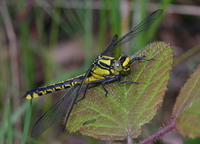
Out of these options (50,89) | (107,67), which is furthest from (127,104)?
(50,89)

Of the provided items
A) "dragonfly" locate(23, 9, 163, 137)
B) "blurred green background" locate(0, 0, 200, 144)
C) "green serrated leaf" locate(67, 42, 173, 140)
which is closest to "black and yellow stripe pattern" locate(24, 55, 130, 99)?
"dragonfly" locate(23, 9, 163, 137)

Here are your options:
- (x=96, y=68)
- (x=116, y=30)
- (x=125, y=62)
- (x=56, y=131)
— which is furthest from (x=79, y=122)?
(x=56, y=131)

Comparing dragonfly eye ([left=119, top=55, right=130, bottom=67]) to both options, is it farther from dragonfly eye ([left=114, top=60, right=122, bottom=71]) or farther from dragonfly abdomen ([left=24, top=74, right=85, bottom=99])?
dragonfly abdomen ([left=24, top=74, right=85, bottom=99])

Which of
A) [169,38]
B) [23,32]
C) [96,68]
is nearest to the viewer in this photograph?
[96,68]

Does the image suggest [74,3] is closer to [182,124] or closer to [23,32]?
[23,32]

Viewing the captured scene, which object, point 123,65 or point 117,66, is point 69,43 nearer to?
point 117,66

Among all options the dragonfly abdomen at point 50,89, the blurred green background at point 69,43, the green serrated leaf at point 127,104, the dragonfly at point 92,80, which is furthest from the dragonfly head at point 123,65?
the blurred green background at point 69,43
